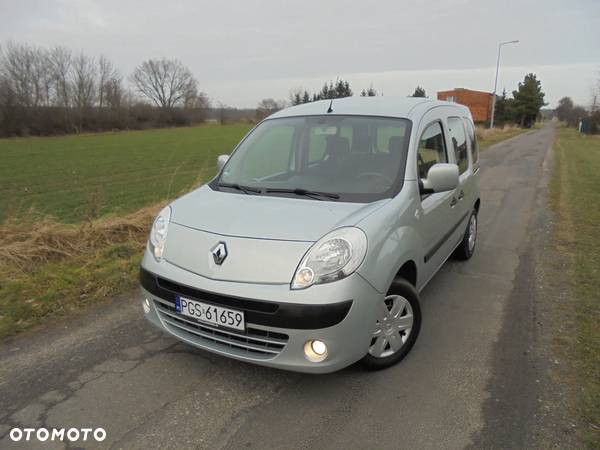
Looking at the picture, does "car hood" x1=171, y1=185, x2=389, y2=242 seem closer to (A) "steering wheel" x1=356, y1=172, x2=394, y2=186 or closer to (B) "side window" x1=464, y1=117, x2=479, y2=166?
(A) "steering wheel" x1=356, y1=172, x2=394, y2=186

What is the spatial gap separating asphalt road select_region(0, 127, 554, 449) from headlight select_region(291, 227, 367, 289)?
0.83m

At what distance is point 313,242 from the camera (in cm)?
257

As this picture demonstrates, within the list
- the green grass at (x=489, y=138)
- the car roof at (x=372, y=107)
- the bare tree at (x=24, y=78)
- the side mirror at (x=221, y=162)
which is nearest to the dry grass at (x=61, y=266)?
the side mirror at (x=221, y=162)

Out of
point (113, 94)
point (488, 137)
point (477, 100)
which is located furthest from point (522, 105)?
point (113, 94)

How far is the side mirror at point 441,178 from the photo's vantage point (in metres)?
3.24

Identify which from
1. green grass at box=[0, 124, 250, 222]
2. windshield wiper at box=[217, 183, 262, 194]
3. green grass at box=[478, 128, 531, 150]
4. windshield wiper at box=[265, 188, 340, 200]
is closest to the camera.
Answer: windshield wiper at box=[265, 188, 340, 200]

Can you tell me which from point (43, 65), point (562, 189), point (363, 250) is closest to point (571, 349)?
point (363, 250)

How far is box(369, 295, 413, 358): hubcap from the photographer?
2848mm

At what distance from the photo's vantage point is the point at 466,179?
4809 mm

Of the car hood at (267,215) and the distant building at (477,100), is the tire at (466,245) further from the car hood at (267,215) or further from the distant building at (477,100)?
the distant building at (477,100)

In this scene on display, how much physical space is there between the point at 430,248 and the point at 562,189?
9164mm

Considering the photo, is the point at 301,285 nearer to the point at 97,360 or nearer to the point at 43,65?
the point at 97,360

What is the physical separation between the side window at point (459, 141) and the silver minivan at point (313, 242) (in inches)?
16.5

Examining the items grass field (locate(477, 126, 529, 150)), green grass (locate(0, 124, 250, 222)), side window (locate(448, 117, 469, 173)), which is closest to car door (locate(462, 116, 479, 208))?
side window (locate(448, 117, 469, 173))
